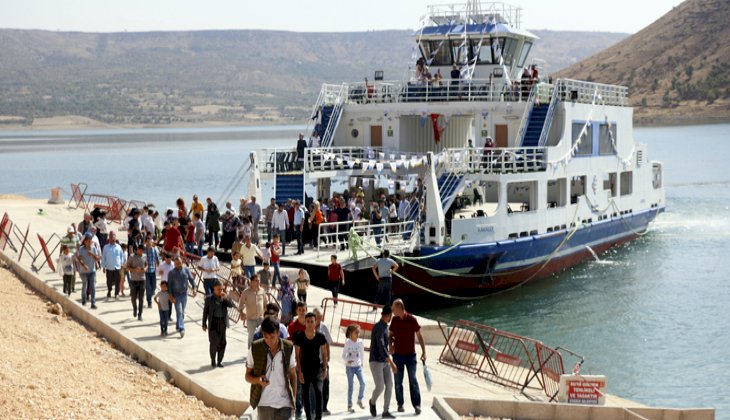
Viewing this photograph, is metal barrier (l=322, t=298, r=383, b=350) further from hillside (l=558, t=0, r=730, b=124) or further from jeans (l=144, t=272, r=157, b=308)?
hillside (l=558, t=0, r=730, b=124)

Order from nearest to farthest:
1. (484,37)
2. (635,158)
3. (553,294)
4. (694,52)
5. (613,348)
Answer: (613,348)
(553,294)
(484,37)
(635,158)
(694,52)

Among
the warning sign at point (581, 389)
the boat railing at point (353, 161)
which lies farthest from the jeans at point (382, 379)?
the boat railing at point (353, 161)

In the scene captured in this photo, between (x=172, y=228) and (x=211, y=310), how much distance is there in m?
7.48

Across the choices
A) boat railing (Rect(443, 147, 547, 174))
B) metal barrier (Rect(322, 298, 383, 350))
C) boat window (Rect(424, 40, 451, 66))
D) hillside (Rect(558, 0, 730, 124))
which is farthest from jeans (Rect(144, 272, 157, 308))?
hillside (Rect(558, 0, 730, 124))

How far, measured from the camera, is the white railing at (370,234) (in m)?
23.2

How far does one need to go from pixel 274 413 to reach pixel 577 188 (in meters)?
23.2

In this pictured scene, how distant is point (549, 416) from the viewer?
13.4 m

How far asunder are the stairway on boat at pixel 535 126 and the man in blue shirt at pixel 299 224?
638 cm

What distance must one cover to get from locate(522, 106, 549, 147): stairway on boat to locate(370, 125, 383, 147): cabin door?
4.37 meters

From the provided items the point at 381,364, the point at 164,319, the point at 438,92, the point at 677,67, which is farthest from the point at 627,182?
the point at 677,67

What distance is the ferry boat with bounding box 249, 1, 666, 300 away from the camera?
24.0m

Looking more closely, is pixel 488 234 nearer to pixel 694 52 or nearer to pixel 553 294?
pixel 553 294

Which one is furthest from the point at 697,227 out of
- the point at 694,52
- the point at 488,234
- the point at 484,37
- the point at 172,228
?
the point at 694,52

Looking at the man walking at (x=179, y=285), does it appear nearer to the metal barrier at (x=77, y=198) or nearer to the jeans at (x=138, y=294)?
the jeans at (x=138, y=294)
